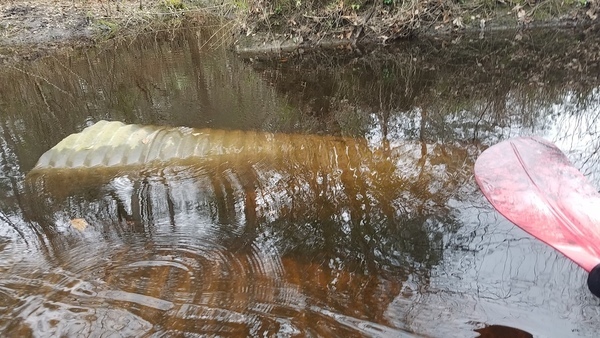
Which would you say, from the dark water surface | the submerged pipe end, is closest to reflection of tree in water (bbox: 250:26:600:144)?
the dark water surface

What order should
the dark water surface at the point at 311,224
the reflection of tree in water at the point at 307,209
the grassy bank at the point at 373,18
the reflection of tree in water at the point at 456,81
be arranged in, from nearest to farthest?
the dark water surface at the point at 311,224
the reflection of tree in water at the point at 307,209
the reflection of tree in water at the point at 456,81
the grassy bank at the point at 373,18

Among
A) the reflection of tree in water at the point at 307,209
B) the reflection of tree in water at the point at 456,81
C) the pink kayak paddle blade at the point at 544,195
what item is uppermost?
the reflection of tree in water at the point at 456,81

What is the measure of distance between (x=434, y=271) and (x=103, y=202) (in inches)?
117

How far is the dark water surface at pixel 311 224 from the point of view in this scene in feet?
7.98

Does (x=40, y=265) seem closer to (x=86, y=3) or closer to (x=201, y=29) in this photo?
(x=201, y=29)

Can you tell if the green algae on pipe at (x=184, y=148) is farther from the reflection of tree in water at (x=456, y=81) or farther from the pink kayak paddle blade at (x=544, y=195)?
the pink kayak paddle blade at (x=544, y=195)

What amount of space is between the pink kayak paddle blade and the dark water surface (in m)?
0.25

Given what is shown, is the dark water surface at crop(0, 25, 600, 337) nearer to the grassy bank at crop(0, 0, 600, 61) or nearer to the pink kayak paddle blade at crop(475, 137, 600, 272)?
the pink kayak paddle blade at crop(475, 137, 600, 272)

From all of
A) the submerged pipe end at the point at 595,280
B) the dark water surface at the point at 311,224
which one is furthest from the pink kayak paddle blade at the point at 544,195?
the dark water surface at the point at 311,224

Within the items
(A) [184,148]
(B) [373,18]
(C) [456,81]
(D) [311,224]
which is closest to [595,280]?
(D) [311,224]

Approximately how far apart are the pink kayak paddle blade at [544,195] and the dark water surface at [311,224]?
25 centimetres

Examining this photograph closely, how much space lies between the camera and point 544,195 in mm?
2887

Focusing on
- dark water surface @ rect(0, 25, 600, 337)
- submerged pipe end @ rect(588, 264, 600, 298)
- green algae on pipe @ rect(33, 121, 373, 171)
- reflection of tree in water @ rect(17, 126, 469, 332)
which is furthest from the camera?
green algae on pipe @ rect(33, 121, 373, 171)

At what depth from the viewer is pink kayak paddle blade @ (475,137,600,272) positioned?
249 cm
